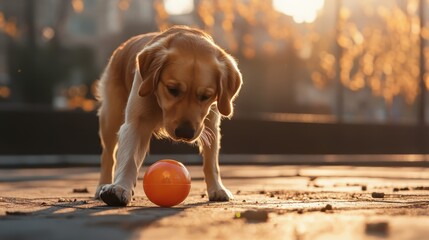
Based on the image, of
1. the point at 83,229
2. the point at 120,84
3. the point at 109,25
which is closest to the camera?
the point at 83,229

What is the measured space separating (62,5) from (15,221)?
42.1 meters

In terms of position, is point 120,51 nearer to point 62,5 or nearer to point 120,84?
point 120,84

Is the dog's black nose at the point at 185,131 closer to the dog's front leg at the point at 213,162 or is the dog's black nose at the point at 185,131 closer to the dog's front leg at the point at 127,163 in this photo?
the dog's front leg at the point at 127,163

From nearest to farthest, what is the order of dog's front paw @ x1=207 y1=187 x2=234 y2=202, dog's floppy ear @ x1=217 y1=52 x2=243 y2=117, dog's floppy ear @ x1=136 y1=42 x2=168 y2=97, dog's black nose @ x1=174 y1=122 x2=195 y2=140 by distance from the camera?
dog's black nose @ x1=174 y1=122 x2=195 y2=140
dog's floppy ear @ x1=136 y1=42 x2=168 y2=97
dog's floppy ear @ x1=217 y1=52 x2=243 y2=117
dog's front paw @ x1=207 y1=187 x2=234 y2=202

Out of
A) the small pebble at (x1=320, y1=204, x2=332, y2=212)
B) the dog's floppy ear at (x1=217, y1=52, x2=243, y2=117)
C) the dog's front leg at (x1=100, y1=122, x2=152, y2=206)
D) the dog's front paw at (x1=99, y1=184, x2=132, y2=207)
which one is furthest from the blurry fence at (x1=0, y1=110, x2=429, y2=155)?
the small pebble at (x1=320, y1=204, x2=332, y2=212)

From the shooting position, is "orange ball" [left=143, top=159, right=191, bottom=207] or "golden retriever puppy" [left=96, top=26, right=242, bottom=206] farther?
"golden retriever puppy" [left=96, top=26, right=242, bottom=206]

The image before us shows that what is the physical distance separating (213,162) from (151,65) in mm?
1347

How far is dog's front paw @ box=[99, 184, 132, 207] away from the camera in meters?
7.38

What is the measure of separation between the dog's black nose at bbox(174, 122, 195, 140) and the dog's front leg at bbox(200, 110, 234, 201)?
1.03 metres

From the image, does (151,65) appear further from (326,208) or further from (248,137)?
(248,137)

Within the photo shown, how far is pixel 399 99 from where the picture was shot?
87375mm

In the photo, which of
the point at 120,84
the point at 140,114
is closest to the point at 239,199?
the point at 140,114

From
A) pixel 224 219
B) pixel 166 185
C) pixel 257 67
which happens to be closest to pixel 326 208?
pixel 224 219

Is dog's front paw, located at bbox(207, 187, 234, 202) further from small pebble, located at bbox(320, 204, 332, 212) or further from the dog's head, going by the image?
small pebble, located at bbox(320, 204, 332, 212)
